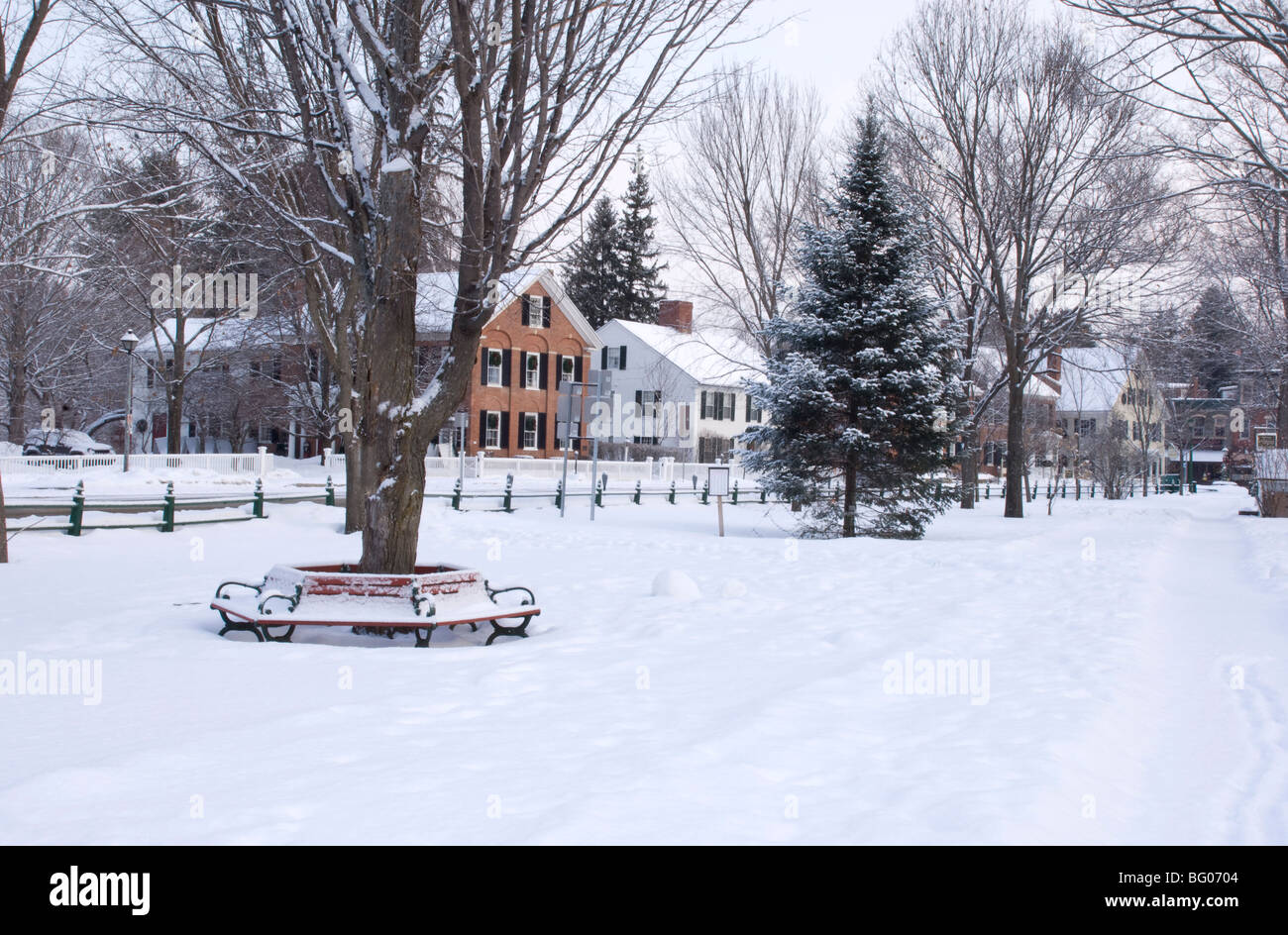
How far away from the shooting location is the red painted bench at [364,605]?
30.3ft

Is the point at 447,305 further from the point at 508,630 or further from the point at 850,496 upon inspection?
the point at 508,630

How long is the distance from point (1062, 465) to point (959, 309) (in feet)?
127

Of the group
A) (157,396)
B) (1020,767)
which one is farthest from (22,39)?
(157,396)

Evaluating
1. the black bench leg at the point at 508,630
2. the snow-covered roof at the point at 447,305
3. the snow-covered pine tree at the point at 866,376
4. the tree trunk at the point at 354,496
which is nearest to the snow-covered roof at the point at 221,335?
the snow-covered roof at the point at 447,305

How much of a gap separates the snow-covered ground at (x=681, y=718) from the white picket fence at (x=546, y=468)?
2728 cm

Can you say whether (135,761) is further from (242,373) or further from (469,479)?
(242,373)

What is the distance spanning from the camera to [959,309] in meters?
36.3

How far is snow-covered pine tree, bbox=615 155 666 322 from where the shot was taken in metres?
75.4

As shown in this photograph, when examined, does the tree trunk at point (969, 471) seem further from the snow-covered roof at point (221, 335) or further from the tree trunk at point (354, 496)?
the snow-covered roof at point (221, 335)

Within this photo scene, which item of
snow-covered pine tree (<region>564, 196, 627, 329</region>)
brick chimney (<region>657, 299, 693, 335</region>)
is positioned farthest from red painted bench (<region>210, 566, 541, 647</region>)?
snow-covered pine tree (<region>564, 196, 627, 329</region>)

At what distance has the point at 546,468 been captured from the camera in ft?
151

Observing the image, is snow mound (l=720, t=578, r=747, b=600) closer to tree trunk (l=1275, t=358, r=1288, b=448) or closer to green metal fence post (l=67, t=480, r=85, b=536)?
green metal fence post (l=67, t=480, r=85, b=536)

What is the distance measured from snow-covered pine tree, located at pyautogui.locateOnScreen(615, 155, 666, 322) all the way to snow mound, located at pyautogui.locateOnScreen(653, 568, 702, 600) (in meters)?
63.6
